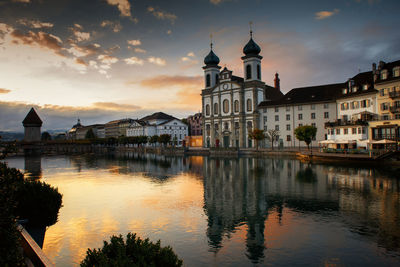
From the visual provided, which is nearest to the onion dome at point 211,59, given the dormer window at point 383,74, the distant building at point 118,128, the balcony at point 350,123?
the balcony at point 350,123

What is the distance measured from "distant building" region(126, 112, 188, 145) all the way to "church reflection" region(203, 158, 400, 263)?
99133mm

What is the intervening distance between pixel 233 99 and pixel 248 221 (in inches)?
2790

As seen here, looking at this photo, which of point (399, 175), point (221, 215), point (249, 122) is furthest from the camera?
point (249, 122)

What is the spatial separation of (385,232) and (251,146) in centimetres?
6789

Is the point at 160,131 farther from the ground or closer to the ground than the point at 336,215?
farther from the ground

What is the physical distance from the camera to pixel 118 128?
587ft

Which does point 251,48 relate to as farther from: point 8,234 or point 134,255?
point 8,234

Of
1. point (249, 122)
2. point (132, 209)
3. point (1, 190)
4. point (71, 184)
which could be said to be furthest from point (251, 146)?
point (1, 190)

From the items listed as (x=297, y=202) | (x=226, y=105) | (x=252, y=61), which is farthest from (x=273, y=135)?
(x=297, y=202)

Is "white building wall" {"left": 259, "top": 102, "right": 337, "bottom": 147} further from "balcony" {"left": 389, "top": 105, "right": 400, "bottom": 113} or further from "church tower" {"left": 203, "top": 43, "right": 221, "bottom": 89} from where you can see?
"church tower" {"left": 203, "top": 43, "right": 221, "bottom": 89}

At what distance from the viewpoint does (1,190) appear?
652 centimetres

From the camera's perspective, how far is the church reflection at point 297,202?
1437 cm

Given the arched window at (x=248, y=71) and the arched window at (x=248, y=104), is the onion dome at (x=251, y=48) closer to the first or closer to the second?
the arched window at (x=248, y=71)

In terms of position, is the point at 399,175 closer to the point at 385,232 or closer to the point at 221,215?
the point at 385,232
